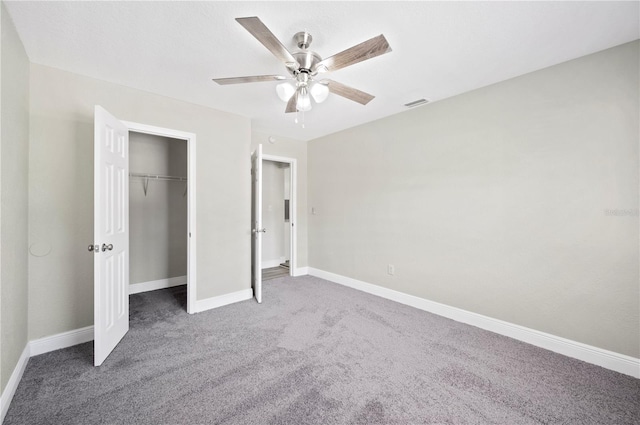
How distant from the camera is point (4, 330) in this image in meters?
1.70

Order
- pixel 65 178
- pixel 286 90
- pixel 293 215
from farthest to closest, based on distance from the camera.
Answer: pixel 293 215, pixel 65 178, pixel 286 90

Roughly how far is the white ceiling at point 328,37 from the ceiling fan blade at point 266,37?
0.89 feet

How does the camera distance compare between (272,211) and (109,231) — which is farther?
(272,211)

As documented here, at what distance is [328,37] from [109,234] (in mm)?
2425

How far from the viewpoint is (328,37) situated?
1933mm

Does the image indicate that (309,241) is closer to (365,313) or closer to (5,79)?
(365,313)

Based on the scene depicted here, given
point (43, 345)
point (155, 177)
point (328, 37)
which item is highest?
point (328, 37)

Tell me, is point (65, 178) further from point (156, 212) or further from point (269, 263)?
point (269, 263)

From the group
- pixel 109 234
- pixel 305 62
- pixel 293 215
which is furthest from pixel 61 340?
pixel 293 215

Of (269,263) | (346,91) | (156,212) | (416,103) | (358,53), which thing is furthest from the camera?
(269,263)

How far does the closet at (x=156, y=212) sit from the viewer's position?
13.1 feet

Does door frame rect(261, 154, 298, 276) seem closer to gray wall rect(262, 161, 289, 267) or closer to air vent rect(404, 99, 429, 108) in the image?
gray wall rect(262, 161, 289, 267)

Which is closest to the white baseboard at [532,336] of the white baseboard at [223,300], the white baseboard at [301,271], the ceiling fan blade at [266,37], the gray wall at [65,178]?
the white baseboard at [301,271]

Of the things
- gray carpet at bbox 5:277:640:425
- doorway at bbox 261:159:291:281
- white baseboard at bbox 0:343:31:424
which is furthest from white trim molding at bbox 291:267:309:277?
white baseboard at bbox 0:343:31:424
